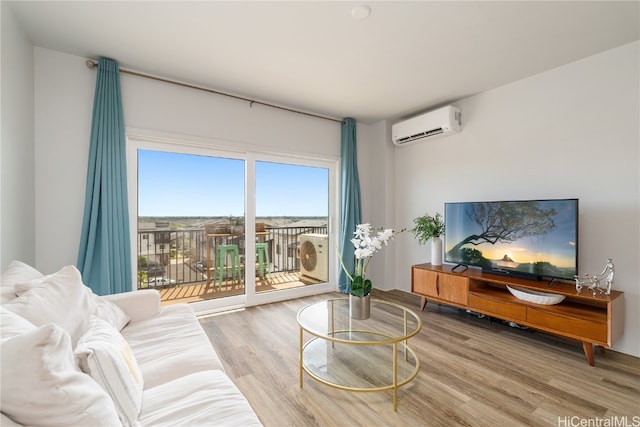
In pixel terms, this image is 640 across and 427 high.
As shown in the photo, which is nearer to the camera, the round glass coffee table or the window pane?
the round glass coffee table

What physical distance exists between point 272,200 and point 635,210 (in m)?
3.47

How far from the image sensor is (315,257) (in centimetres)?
434

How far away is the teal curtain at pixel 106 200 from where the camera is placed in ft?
8.32

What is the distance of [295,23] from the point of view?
215 centimetres

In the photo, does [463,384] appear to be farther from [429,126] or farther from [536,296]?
[429,126]

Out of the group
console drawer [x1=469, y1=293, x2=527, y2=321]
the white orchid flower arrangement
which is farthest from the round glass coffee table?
console drawer [x1=469, y1=293, x2=527, y2=321]

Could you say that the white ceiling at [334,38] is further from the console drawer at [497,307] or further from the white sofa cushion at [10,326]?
the console drawer at [497,307]

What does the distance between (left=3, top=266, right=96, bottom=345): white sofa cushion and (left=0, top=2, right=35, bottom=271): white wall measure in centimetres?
88

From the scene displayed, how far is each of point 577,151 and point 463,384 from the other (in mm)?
2315

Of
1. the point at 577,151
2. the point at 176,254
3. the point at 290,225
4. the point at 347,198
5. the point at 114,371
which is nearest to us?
the point at 114,371

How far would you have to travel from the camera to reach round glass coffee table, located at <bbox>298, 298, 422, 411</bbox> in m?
1.94

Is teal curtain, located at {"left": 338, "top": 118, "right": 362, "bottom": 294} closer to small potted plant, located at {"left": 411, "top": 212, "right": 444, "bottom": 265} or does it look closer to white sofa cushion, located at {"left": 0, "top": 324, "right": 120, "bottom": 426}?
small potted plant, located at {"left": 411, "top": 212, "right": 444, "bottom": 265}

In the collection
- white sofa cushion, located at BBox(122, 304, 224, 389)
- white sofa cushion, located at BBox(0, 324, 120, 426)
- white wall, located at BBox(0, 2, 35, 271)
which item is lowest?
white sofa cushion, located at BBox(122, 304, 224, 389)

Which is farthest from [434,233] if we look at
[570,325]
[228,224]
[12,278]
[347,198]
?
[12,278]
